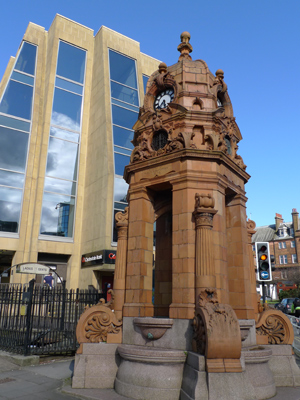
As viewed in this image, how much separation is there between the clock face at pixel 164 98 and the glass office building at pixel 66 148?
59.1 feet

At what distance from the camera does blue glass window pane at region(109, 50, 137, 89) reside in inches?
1417

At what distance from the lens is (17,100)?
31.8 m

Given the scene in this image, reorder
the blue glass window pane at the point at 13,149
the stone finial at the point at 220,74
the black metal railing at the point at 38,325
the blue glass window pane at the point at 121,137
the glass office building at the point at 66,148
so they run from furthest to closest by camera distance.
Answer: the blue glass window pane at the point at 121,137
the blue glass window pane at the point at 13,149
the glass office building at the point at 66,148
the black metal railing at the point at 38,325
the stone finial at the point at 220,74

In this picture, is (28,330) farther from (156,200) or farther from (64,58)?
(64,58)

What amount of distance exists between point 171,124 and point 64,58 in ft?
95.2

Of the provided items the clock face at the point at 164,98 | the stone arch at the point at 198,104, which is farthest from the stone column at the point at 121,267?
the stone arch at the point at 198,104

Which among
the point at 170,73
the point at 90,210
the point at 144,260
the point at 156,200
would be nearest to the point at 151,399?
the point at 144,260

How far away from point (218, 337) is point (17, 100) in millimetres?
31118

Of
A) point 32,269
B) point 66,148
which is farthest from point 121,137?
Answer: point 32,269

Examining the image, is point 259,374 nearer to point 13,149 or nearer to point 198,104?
point 198,104

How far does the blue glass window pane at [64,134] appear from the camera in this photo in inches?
1280

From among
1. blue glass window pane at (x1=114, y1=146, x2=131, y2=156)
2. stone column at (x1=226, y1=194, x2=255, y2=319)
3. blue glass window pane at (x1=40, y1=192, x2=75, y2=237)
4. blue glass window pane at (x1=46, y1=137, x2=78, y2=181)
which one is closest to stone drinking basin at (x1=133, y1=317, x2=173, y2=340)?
stone column at (x1=226, y1=194, x2=255, y2=319)

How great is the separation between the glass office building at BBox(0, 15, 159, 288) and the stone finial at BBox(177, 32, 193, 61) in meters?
18.7

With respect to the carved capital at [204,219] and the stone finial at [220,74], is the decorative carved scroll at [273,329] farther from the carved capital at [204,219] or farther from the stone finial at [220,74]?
the stone finial at [220,74]
